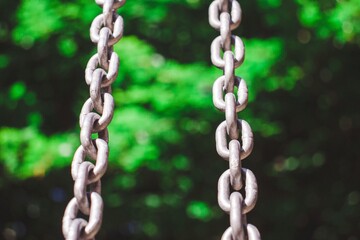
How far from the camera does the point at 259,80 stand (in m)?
2.68

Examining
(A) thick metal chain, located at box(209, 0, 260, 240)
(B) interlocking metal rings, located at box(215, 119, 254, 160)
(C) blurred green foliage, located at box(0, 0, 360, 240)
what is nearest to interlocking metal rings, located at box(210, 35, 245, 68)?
(A) thick metal chain, located at box(209, 0, 260, 240)

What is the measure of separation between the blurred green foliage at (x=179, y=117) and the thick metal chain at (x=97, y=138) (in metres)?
1.69

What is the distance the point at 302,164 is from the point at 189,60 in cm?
118

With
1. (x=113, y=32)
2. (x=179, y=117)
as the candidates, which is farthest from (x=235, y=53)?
(x=179, y=117)

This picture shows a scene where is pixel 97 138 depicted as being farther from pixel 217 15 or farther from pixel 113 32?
pixel 217 15

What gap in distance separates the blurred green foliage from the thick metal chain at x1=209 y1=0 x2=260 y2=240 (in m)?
1.69

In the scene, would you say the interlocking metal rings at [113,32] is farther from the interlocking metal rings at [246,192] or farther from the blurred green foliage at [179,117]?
the blurred green foliage at [179,117]

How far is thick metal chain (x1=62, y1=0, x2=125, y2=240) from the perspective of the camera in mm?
692

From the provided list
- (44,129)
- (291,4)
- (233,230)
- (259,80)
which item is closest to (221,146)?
(233,230)

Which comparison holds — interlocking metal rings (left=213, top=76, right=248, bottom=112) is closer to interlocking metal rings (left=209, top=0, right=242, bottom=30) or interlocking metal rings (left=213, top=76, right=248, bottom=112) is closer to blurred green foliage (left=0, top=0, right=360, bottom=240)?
interlocking metal rings (left=209, top=0, right=242, bottom=30)

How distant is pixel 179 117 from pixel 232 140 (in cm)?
192

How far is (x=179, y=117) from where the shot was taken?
2699 millimetres

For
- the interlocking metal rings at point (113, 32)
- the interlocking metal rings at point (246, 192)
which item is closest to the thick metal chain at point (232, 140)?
the interlocking metal rings at point (246, 192)

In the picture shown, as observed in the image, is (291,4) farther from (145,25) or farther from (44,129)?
(44,129)
